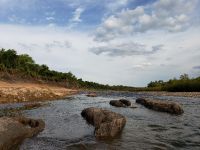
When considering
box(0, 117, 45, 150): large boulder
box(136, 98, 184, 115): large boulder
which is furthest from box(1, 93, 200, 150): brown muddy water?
box(136, 98, 184, 115): large boulder

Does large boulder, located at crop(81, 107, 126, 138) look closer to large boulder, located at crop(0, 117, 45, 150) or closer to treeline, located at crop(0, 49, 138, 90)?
large boulder, located at crop(0, 117, 45, 150)

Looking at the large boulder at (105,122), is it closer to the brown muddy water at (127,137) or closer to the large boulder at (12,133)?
the brown muddy water at (127,137)

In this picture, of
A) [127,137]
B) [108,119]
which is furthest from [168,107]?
[127,137]

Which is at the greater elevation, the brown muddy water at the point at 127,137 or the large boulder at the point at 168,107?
the large boulder at the point at 168,107

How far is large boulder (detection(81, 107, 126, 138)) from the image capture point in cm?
1755

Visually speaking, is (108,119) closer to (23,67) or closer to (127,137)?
(127,137)

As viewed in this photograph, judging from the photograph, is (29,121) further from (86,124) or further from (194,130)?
(194,130)

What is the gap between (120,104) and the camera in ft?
126

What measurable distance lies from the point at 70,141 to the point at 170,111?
16.4 meters

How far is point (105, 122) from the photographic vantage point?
18.5m

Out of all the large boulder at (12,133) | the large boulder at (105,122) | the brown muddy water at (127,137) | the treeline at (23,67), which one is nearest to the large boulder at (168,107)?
the brown muddy water at (127,137)

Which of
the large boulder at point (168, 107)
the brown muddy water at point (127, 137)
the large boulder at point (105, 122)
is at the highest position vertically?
the large boulder at point (168, 107)

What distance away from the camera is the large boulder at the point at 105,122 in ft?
57.6

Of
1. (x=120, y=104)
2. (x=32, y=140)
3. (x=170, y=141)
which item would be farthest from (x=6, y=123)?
(x=120, y=104)
